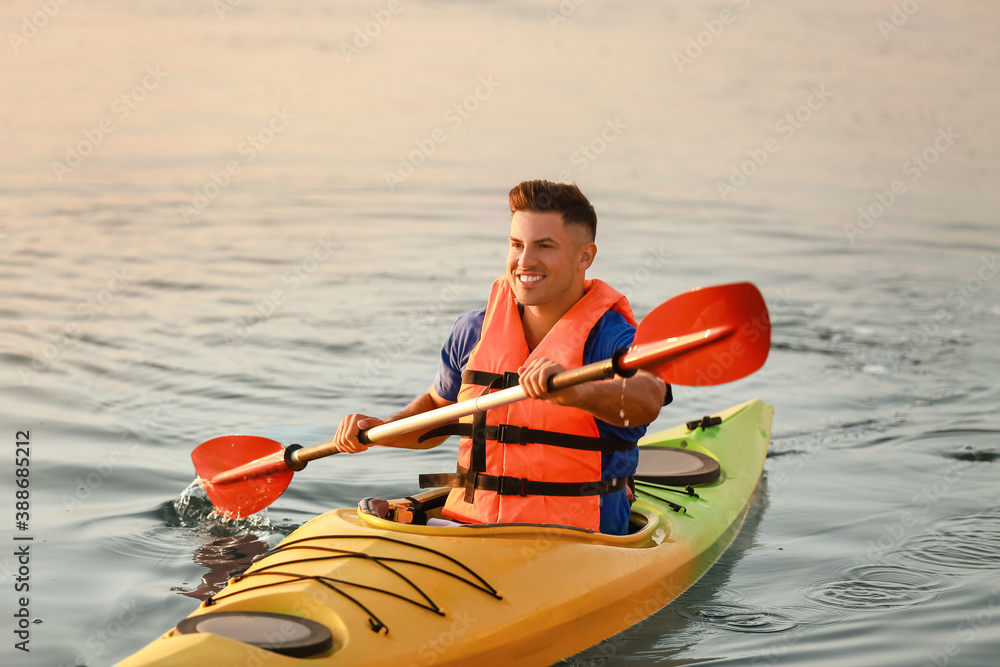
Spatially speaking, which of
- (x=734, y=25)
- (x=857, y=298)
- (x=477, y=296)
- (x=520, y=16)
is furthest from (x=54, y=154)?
(x=734, y=25)

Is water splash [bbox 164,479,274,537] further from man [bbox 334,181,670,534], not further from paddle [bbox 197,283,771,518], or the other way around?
paddle [bbox 197,283,771,518]

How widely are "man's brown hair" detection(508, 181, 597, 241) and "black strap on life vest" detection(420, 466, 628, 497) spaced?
820 millimetres

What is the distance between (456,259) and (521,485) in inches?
270

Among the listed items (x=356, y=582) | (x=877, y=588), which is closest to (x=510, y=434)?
(x=356, y=582)

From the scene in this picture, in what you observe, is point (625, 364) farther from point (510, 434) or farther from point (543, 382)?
point (510, 434)

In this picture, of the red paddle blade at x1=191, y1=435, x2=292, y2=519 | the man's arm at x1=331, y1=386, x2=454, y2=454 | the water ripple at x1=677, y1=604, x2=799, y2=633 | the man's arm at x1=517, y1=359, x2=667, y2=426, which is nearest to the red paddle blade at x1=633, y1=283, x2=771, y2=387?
the man's arm at x1=517, y1=359, x2=667, y2=426

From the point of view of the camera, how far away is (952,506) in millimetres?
5160

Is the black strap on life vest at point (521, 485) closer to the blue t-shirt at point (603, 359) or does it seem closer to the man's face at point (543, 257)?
the blue t-shirt at point (603, 359)

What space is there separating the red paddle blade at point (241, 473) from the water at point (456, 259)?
0.21m

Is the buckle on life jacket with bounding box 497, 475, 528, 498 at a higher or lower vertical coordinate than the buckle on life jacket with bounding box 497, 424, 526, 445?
lower

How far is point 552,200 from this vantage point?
3.41m

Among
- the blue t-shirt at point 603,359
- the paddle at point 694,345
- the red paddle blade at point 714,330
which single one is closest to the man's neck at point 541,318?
the blue t-shirt at point 603,359

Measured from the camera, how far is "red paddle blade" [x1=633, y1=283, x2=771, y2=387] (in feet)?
9.52

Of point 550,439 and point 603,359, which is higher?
point 603,359
